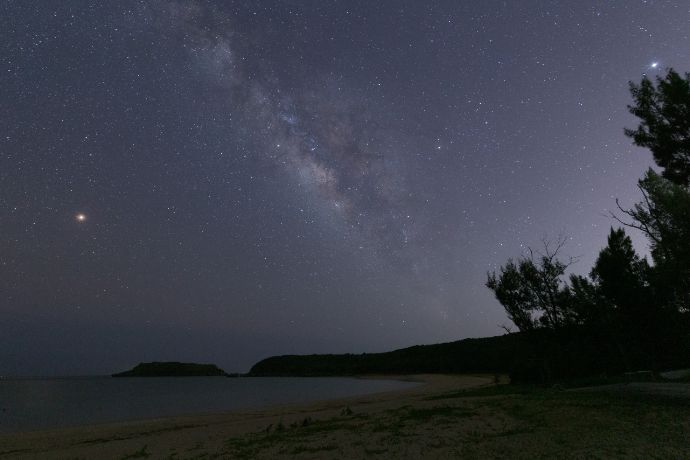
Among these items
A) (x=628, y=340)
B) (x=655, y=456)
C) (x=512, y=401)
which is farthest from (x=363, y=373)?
(x=655, y=456)

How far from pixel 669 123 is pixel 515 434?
53.1 ft

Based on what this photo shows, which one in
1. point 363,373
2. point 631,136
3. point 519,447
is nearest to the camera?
point 519,447

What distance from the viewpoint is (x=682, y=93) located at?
17.2 meters

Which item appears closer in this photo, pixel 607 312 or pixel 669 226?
pixel 669 226

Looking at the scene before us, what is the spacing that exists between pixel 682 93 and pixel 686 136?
1.96 meters

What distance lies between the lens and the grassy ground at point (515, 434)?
9.85 m

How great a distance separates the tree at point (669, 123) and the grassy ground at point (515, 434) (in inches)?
417

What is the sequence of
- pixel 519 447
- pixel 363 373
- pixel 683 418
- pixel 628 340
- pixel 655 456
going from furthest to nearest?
1. pixel 363 373
2. pixel 628 340
3. pixel 683 418
4. pixel 519 447
5. pixel 655 456

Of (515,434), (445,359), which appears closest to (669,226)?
(515,434)

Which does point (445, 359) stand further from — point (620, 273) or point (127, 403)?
point (620, 273)

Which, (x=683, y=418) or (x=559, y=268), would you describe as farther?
(x=559, y=268)

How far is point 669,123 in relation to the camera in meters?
17.8

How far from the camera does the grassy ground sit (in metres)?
9.85

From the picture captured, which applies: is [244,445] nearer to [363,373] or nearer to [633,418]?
[633,418]
